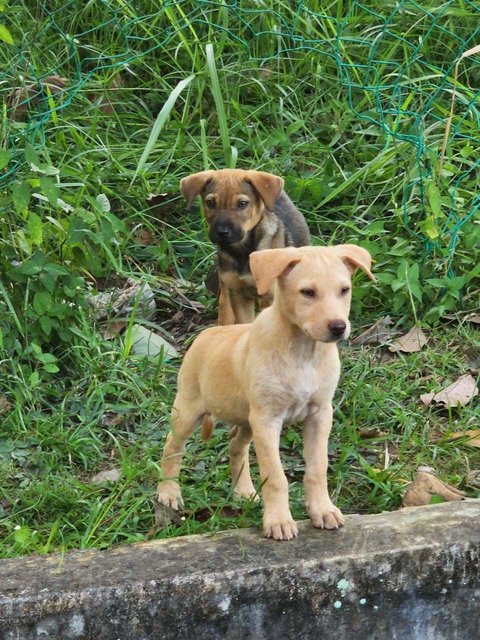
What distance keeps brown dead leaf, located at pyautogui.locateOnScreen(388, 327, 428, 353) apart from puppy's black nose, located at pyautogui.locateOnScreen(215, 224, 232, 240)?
1009 mm

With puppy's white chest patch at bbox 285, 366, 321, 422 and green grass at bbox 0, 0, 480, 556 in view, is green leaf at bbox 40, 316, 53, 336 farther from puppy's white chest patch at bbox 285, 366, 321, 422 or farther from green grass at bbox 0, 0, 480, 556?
puppy's white chest patch at bbox 285, 366, 321, 422

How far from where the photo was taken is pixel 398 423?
541 cm

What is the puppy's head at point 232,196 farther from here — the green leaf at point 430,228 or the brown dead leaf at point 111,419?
the brown dead leaf at point 111,419

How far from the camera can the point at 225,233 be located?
612cm

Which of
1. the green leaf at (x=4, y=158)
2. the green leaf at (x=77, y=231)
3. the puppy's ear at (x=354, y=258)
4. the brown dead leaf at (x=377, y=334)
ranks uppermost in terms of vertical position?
the puppy's ear at (x=354, y=258)

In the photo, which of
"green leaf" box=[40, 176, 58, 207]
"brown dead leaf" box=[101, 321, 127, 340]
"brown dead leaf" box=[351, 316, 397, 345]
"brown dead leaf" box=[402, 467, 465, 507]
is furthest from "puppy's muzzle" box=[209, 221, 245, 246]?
"brown dead leaf" box=[402, 467, 465, 507]

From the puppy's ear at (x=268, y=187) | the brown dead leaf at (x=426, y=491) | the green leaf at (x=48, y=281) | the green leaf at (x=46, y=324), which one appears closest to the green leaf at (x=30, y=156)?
the green leaf at (x=48, y=281)

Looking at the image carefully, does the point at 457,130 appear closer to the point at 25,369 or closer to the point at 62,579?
the point at 25,369

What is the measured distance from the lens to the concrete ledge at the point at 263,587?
366 cm

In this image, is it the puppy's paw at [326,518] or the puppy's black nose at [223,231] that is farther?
the puppy's black nose at [223,231]

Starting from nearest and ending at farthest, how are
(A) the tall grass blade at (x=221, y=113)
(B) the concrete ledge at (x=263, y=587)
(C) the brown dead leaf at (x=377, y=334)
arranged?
(B) the concrete ledge at (x=263, y=587) → (C) the brown dead leaf at (x=377, y=334) → (A) the tall grass blade at (x=221, y=113)

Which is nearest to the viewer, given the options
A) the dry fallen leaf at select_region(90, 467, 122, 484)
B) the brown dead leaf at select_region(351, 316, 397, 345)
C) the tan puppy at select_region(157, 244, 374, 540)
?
the tan puppy at select_region(157, 244, 374, 540)

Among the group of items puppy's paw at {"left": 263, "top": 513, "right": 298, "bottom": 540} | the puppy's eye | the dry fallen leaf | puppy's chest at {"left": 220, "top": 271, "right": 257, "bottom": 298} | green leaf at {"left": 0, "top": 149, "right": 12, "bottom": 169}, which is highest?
the puppy's eye

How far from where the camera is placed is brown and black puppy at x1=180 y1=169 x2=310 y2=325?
614cm
